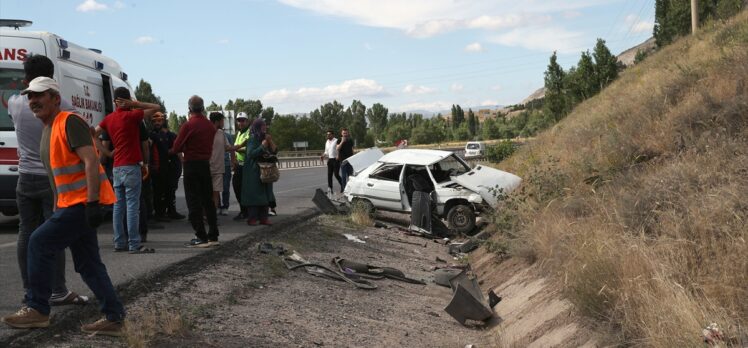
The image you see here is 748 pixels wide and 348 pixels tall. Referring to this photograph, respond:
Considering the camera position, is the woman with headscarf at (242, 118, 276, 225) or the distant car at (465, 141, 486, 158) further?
the distant car at (465, 141, 486, 158)

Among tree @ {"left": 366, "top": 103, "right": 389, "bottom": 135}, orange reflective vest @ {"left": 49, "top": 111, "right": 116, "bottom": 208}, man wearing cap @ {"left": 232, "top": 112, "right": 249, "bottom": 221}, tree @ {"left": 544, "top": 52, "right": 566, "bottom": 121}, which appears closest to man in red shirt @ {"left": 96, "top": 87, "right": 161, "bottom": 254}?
orange reflective vest @ {"left": 49, "top": 111, "right": 116, "bottom": 208}

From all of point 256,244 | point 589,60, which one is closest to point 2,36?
point 256,244

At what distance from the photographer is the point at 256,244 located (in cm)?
938

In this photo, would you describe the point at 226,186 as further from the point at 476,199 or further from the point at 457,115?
the point at 457,115

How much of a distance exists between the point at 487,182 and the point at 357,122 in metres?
123

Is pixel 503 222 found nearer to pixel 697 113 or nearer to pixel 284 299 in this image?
pixel 697 113

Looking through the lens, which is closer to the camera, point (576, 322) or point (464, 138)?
point (576, 322)

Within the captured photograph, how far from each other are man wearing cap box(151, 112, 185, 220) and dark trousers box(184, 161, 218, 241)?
94.6 inches

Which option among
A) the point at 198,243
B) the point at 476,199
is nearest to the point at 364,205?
the point at 476,199

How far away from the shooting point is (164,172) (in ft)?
37.3

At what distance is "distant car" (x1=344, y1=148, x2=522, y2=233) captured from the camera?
1321 cm

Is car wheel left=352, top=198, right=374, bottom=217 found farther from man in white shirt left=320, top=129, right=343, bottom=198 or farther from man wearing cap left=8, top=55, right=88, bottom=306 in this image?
man wearing cap left=8, top=55, right=88, bottom=306

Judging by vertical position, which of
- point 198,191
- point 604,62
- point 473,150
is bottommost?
point 473,150

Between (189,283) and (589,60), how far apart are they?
151 ft
